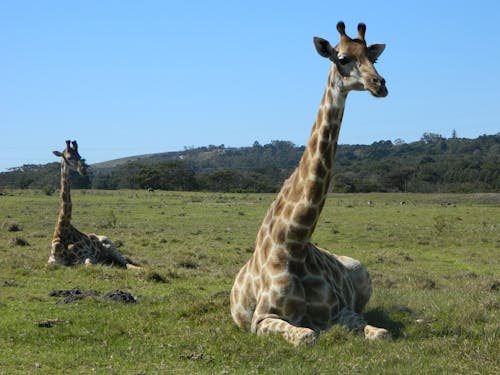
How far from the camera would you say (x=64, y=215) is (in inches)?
656

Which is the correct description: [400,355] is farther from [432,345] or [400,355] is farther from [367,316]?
[367,316]

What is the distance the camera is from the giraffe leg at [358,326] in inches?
305

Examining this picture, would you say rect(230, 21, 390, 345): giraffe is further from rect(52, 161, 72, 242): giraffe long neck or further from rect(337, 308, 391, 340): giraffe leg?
rect(52, 161, 72, 242): giraffe long neck

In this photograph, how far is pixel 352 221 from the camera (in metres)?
33.1

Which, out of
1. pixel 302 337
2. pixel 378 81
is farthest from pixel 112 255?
pixel 378 81

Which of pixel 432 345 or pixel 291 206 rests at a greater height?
pixel 291 206

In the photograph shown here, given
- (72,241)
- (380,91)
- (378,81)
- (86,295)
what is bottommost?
(86,295)

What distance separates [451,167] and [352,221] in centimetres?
5450

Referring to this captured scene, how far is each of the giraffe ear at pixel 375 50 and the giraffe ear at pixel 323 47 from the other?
17.5 inches

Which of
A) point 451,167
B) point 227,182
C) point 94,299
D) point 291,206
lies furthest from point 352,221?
point 451,167

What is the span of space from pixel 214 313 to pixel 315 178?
8.83ft

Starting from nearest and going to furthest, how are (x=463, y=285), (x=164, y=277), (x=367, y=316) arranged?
(x=367, y=316)
(x=463, y=285)
(x=164, y=277)

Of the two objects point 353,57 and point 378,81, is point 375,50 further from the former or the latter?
point 378,81

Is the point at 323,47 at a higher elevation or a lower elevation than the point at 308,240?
higher
